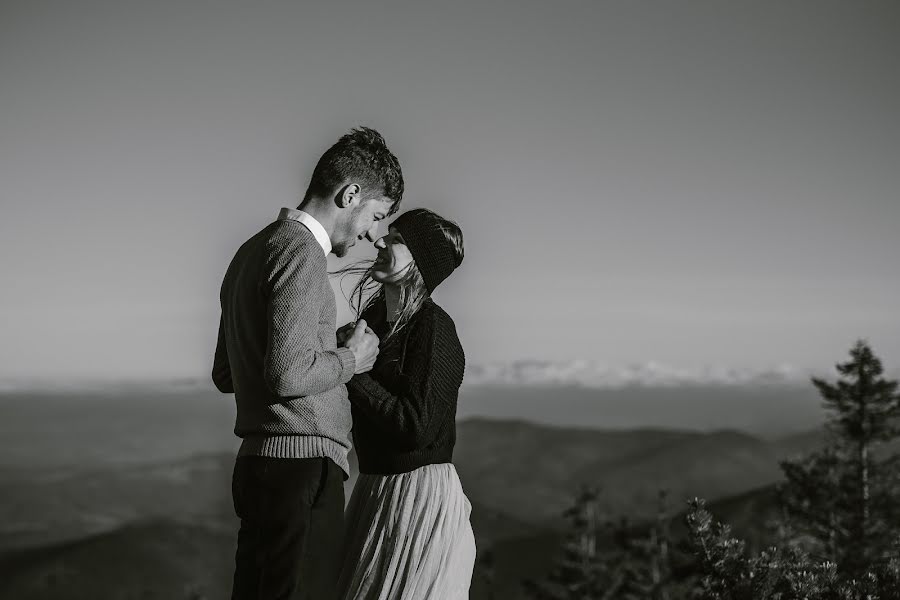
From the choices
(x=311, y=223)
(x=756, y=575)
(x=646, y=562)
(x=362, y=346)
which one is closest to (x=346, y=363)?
(x=362, y=346)

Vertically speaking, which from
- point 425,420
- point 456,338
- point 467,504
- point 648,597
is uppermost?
point 456,338

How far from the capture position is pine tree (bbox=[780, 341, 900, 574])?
919 inches

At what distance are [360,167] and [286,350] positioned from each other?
0.89 meters

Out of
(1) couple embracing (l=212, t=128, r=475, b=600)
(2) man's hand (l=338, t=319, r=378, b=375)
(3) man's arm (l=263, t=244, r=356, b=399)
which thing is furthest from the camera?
(2) man's hand (l=338, t=319, r=378, b=375)

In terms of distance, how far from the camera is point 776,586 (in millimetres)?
5398

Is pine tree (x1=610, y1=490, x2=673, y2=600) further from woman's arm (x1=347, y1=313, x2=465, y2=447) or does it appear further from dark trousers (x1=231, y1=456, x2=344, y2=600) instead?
dark trousers (x1=231, y1=456, x2=344, y2=600)

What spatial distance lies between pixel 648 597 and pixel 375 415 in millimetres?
51983

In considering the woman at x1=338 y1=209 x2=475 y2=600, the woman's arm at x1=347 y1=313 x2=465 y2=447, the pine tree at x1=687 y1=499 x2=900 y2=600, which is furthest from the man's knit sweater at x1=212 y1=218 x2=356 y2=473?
the pine tree at x1=687 y1=499 x2=900 y2=600

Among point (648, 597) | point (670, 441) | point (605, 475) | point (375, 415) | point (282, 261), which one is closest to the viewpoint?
point (282, 261)

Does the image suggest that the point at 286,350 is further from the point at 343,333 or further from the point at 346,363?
the point at 343,333

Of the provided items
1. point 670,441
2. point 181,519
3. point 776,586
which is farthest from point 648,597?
point 670,441

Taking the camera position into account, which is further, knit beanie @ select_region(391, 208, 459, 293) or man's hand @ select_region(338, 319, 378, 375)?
knit beanie @ select_region(391, 208, 459, 293)

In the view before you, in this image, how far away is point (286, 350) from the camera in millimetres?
3643

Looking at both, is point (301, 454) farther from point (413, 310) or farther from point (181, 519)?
point (181, 519)
